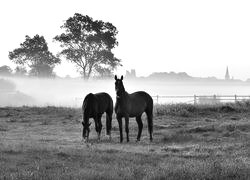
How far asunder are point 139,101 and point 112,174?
8616 mm

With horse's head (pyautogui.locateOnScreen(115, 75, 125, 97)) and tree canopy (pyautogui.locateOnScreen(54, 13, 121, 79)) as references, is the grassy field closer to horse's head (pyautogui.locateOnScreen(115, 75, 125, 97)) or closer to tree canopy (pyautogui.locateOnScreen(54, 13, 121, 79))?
horse's head (pyautogui.locateOnScreen(115, 75, 125, 97))

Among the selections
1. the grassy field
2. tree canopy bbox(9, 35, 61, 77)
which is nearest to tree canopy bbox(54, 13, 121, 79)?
tree canopy bbox(9, 35, 61, 77)

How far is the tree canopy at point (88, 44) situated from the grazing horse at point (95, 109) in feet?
122

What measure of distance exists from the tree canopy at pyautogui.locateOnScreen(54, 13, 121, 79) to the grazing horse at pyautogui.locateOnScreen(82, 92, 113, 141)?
37161mm

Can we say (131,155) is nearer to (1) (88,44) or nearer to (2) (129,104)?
(2) (129,104)

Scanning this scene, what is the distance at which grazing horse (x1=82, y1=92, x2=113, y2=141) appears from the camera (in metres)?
15.5

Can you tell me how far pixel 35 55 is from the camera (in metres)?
65.2

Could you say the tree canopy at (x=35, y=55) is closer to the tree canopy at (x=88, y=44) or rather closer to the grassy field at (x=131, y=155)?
the tree canopy at (x=88, y=44)

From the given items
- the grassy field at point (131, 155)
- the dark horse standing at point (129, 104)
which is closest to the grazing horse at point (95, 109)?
the grassy field at point (131, 155)

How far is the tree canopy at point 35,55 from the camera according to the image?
212ft

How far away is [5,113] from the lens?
89.7 ft

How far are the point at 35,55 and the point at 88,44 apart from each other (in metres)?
14.6

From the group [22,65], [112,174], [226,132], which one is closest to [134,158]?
[112,174]

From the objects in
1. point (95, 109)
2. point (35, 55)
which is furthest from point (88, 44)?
point (95, 109)
